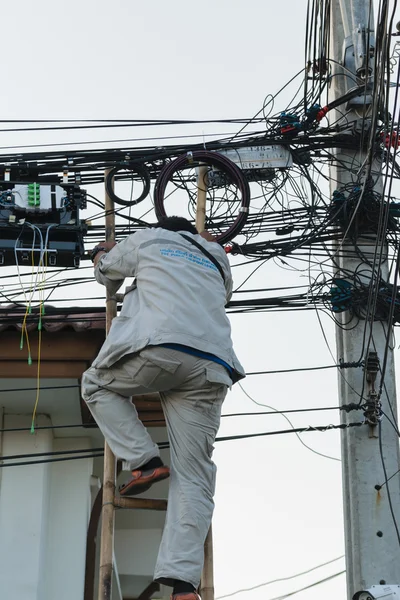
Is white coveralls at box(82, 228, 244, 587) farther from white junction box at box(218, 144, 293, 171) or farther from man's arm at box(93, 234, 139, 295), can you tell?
white junction box at box(218, 144, 293, 171)

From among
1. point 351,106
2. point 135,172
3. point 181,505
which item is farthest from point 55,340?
point 351,106

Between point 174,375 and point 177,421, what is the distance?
0.94ft

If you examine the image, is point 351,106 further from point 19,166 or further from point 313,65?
point 19,166

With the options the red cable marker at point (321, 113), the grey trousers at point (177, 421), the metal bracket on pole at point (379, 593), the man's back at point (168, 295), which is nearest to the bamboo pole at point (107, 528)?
the grey trousers at point (177, 421)

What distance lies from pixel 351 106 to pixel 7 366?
3170 millimetres

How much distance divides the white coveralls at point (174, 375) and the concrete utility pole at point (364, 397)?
3.70ft

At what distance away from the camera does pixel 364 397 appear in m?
7.69

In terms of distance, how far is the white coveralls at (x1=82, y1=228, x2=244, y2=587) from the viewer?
6359mm

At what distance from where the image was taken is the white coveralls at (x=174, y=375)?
636 centimetres

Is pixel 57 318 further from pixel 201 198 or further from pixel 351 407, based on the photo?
pixel 351 407

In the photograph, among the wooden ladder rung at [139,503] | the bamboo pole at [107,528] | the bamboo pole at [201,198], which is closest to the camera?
the bamboo pole at [107,528]

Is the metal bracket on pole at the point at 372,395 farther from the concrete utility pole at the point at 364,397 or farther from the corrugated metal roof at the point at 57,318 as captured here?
the corrugated metal roof at the point at 57,318

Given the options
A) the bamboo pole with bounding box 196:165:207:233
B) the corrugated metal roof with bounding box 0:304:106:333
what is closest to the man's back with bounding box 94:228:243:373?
the bamboo pole with bounding box 196:165:207:233

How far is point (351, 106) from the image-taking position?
28.9 ft
